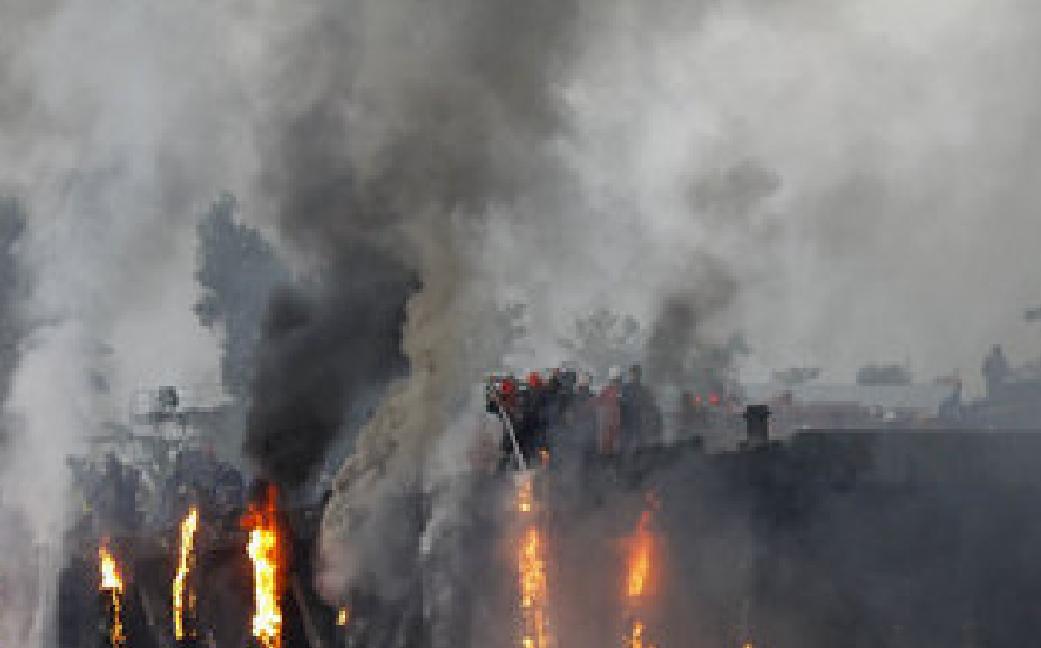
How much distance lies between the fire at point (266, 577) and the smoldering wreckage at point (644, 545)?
1142mm

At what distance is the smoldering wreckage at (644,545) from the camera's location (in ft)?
68.7

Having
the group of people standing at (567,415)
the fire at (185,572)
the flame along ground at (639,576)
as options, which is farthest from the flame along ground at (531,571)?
the fire at (185,572)

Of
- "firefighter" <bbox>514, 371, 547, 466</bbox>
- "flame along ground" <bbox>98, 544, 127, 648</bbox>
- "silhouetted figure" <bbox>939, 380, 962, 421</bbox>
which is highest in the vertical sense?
"silhouetted figure" <bbox>939, 380, 962, 421</bbox>

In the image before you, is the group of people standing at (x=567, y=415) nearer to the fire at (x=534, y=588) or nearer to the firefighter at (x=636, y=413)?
the firefighter at (x=636, y=413)

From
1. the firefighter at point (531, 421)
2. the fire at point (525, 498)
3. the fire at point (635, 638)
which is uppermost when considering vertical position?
the firefighter at point (531, 421)

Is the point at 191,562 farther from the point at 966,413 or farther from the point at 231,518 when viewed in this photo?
the point at 966,413

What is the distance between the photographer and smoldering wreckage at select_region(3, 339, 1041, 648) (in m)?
21.0

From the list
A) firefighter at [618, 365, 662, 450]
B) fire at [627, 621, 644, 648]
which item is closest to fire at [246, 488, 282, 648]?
fire at [627, 621, 644, 648]

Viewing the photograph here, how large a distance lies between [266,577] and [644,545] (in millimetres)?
7428

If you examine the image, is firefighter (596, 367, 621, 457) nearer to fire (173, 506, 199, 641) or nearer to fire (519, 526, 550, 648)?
fire (519, 526, 550, 648)

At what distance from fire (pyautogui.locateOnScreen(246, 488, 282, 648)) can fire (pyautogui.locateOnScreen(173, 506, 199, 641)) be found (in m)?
6.09

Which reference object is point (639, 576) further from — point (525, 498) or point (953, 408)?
point (953, 408)

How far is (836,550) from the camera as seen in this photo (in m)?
22.2

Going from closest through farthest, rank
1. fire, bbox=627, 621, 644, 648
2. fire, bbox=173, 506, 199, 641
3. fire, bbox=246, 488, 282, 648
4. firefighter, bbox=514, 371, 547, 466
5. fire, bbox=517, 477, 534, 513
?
fire, bbox=246, 488, 282, 648
fire, bbox=627, 621, 644, 648
firefighter, bbox=514, 371, 547, 466
fire, bbox=517, 477, 534, 513
fire, bbox=173, 506, 199, 641
